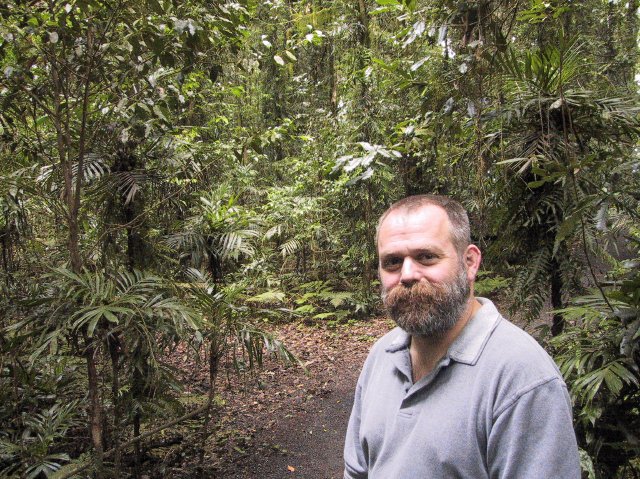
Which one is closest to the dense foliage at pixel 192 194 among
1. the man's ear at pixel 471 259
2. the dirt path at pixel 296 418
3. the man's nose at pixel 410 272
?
the man's ear at pixel 471 259

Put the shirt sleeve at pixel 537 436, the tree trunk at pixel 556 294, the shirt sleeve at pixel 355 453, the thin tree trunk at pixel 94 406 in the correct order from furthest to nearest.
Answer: the tree trunk at pixel 556 294 < the thin tree trunk at pixel 94 406 < the shirt sleeve at pixel 355 453 < the shirt sleeve at pixel 537 436

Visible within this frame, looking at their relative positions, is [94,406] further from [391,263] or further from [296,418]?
[296,418]

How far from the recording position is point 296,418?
564cm

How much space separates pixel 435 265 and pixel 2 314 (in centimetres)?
310

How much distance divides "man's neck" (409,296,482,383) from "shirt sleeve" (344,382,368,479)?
0.34 m

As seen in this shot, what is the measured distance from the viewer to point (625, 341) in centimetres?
227

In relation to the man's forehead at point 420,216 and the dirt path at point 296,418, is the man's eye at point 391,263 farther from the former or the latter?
the dirt path at point 296,418

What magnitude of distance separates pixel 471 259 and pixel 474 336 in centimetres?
36

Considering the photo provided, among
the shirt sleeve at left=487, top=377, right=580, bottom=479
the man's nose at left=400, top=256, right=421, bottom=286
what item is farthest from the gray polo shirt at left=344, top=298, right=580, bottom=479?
the man's nose at left=400, top=256, right=421, bottom=286

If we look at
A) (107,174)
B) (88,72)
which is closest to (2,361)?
(107,174)

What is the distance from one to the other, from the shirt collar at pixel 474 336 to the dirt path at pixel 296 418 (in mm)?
2799

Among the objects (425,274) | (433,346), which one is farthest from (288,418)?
(425,274)

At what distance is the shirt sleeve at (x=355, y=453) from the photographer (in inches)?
68.0

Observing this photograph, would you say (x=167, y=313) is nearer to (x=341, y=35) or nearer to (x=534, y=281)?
(x=534, y=281)
